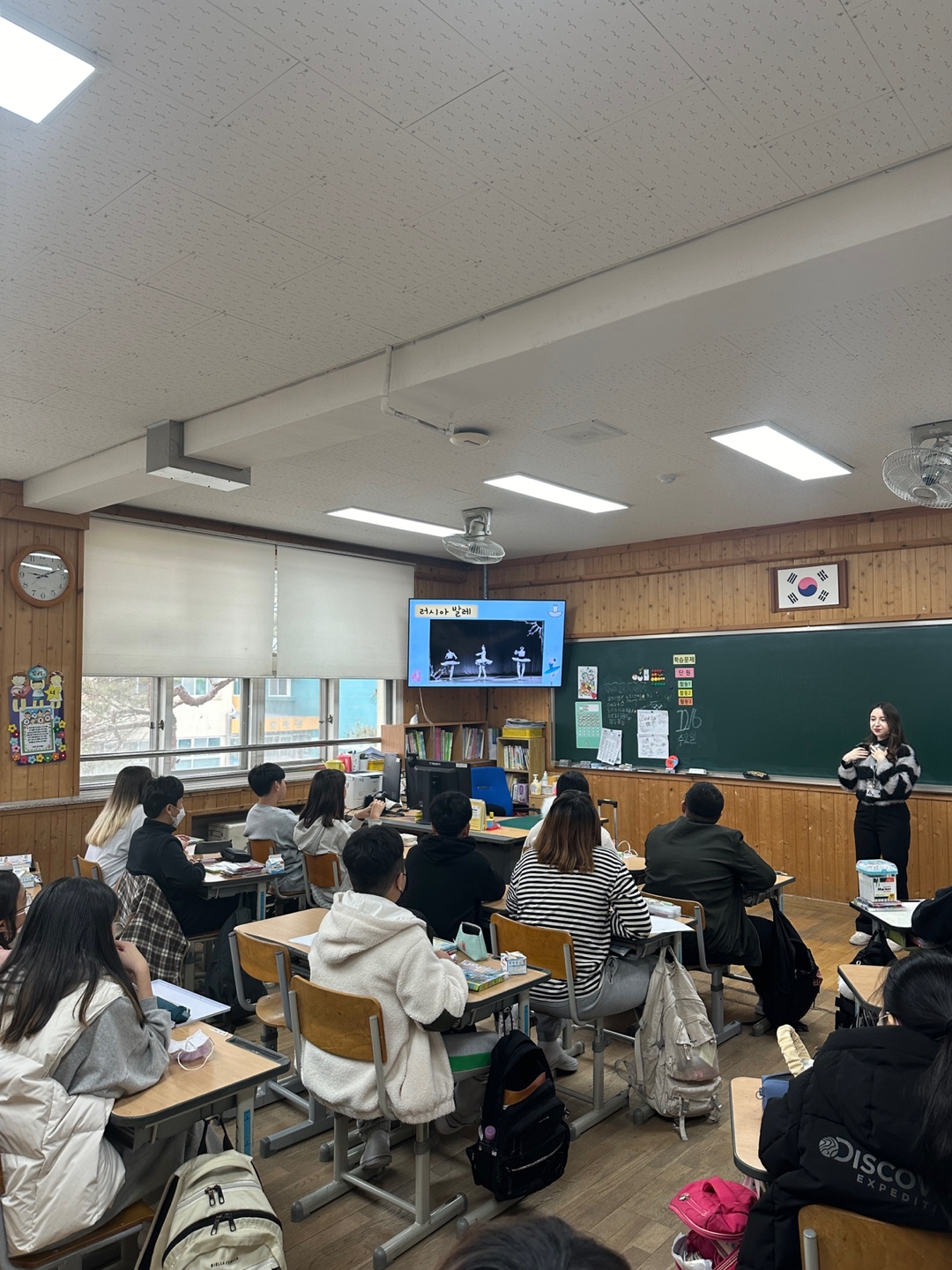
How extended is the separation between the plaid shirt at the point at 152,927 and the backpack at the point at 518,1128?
1.93 meters

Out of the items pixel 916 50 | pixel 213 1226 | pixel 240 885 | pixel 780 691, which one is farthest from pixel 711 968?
pixel 916 50

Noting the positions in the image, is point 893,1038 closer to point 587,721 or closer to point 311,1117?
point 311,1117

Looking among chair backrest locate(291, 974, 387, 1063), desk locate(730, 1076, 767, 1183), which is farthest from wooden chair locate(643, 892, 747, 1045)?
chair backrest locate(291, 974, 387, 1063)

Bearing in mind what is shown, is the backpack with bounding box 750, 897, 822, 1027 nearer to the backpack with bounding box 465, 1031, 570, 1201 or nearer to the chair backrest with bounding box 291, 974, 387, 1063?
the backpack with bounding box 465, 1031, 570, 1201

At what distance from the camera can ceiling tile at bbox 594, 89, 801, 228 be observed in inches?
81.7

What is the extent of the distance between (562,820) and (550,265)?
2.05 m

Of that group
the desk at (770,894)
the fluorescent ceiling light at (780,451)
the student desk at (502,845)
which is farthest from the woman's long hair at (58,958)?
the fluorescent ceiling light at (780,451)

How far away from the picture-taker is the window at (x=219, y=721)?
636 centimetres

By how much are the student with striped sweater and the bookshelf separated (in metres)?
4.43

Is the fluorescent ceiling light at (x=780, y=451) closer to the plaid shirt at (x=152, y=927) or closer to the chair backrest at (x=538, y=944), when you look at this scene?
the chair backrest at (x=538, y=944)

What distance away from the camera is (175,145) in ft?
7.11

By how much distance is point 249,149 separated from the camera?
2.19 meters

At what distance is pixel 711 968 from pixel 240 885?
7.71 feet

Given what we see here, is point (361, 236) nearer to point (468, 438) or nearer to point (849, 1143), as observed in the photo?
point (468, 438)
